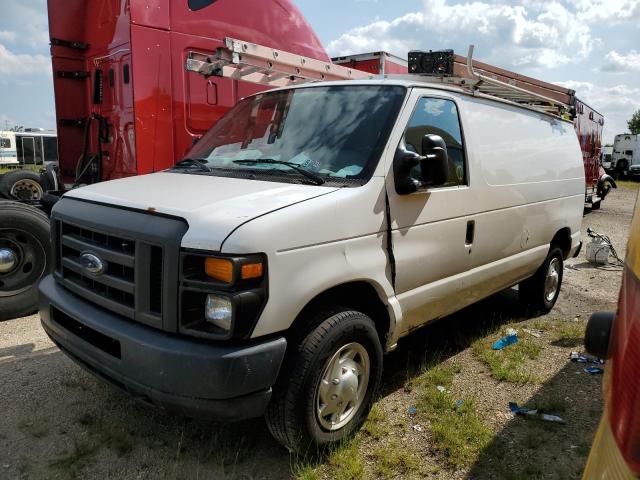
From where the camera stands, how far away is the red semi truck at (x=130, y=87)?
524cm

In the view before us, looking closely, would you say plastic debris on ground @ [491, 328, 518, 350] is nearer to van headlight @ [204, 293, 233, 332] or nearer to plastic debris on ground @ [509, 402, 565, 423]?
plastic debris on ground @ [509, 402, 565, 423]

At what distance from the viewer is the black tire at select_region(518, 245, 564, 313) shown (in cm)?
557

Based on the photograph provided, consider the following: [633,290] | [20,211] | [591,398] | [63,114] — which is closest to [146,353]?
[633,290]

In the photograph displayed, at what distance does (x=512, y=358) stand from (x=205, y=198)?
303cm

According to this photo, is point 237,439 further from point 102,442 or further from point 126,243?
point 126,243

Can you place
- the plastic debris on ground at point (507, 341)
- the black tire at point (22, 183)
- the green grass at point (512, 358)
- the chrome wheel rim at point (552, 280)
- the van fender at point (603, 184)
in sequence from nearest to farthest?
the green grass at point (512, 358) < the plastic debris on ground at point (507, 341) < the chrome wheel rim at point (552, 280) < the black tire at point (22, 183) < the van fender at point (603, 184)

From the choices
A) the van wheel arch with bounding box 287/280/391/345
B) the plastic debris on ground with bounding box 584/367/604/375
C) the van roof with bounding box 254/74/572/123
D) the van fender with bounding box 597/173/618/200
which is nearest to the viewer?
the van wheel arch with bounding box 287/280/391/345

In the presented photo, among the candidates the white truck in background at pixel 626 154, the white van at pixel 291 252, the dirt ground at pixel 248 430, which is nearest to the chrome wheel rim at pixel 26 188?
the dirt ground at pixel 248 430

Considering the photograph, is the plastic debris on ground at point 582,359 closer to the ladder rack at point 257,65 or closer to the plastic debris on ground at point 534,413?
the plastic debris on ground at point 534,413

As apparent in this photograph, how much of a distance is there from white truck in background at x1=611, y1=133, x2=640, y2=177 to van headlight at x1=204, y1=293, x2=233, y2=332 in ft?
129

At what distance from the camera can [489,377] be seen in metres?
4.13

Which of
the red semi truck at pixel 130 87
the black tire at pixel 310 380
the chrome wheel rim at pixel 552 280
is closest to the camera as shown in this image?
the black tire at pixel 310 380

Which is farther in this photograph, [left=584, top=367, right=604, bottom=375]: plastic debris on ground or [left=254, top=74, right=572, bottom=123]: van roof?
[left=584, top=367, right=604, bottom=375]: plastic debris on ground

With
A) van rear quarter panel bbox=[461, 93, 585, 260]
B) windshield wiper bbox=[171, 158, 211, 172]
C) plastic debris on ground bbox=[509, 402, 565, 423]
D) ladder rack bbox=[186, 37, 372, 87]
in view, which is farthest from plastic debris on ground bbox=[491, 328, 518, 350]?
windshield wiper bbox=[171, 158, 211, 172]
